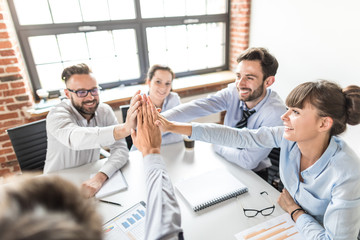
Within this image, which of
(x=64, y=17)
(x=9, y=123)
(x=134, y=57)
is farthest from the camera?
(x=134, y=57)

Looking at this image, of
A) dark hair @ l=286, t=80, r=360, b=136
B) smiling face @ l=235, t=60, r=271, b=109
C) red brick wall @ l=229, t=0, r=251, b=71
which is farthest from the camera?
red brick wall @ l=229, t=0, r=251, b=71

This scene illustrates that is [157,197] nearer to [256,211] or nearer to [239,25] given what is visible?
[256,211]

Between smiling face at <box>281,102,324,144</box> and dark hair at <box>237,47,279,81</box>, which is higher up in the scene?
dark hair at <box>237,47,279,81</box>

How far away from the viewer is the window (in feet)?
10.1

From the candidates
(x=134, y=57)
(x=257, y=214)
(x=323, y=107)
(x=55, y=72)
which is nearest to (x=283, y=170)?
(x=257, y=214)

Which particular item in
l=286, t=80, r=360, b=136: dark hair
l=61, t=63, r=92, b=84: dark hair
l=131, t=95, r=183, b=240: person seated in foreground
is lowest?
l=131, t=95, r=183, b=240: person seated in foreground

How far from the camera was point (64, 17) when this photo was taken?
313 cm

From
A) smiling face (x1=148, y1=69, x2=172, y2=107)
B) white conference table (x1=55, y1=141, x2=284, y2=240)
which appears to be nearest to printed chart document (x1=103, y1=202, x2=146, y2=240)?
white conference table (x1=55, y1=141, x2=284, y2=240)

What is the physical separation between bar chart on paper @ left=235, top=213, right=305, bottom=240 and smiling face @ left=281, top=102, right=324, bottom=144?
0.44 meters

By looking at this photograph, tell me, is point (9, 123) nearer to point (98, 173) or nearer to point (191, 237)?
point (98, 173)

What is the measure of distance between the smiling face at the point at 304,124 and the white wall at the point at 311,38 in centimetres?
192

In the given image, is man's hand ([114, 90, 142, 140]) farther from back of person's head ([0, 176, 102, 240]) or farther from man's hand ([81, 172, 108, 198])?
back of person's head ([0, 176, 102, 240])

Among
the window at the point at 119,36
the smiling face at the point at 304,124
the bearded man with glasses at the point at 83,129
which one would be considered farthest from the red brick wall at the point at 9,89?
the smiling face at the point at 304,124

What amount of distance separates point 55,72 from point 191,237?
3.09m
